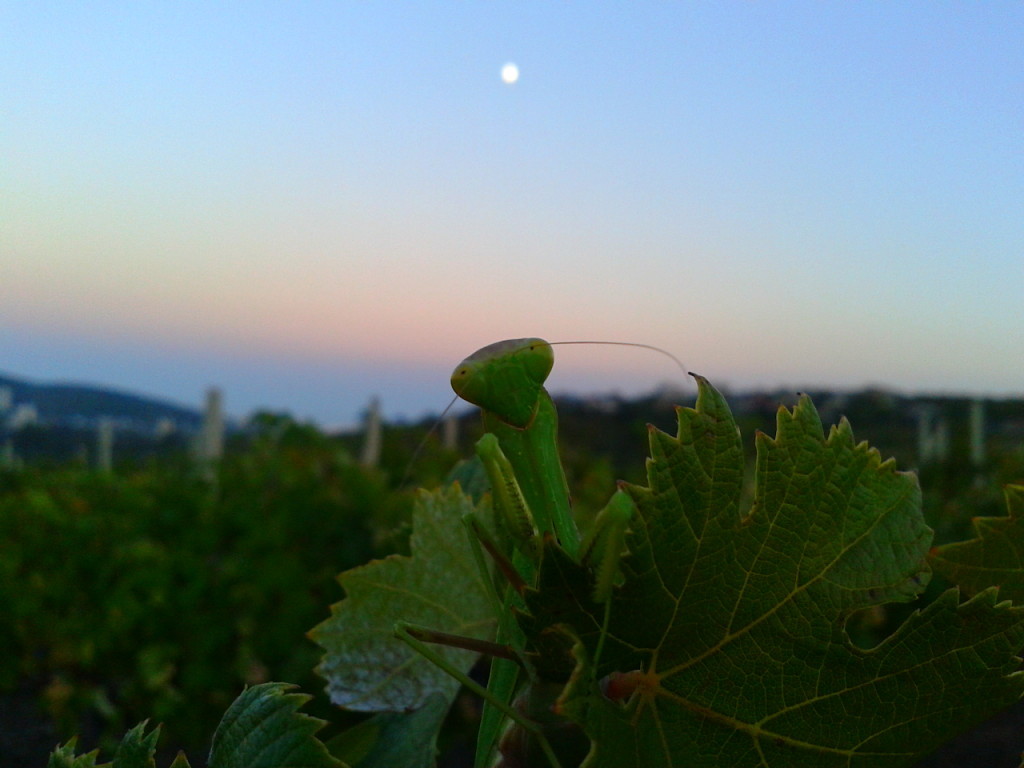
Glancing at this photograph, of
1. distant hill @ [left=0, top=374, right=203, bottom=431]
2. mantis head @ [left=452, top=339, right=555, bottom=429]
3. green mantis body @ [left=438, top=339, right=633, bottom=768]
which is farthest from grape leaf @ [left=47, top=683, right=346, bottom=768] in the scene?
distant hill @ [left=0, top=374, right=203, bottom=431]

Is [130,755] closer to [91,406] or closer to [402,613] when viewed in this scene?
[402,613]

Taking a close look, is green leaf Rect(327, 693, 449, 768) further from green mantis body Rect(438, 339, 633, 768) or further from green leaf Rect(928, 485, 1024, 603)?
green leaf Rect(928, 485, 1024, 603)

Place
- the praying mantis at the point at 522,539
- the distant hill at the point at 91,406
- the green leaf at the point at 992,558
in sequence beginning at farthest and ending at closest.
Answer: the distant hill at the point at 91,406 → the green leaf at the point at 992,558 → the praying mantis at the point at 522,539

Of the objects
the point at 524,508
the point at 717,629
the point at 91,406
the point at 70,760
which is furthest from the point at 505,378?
the point at 91,406

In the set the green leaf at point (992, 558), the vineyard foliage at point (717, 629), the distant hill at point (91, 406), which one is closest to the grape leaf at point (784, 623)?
the vineyard foliage at point (717, 629)

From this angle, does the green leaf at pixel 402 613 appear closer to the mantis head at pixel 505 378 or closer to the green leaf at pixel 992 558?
the mantis head at pixel 505 378

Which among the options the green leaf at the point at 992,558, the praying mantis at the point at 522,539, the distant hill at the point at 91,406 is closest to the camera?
the praying mantis at the point at 522,539
